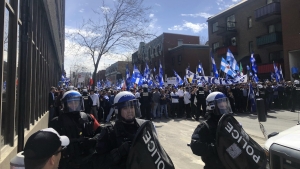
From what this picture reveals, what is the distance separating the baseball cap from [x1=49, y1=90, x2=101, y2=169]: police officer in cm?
127

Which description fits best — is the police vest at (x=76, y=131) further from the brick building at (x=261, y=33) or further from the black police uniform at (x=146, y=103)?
the brick building at (x=261, y=33)

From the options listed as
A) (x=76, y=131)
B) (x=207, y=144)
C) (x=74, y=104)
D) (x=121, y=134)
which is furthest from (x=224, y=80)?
(x=121, y=134)

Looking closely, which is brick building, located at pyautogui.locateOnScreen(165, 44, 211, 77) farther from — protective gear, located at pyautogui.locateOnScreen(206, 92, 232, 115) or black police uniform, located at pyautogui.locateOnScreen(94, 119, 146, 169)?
black police uniform, located at pyautogui.locateOnScreen(94, 119, 146, 169)

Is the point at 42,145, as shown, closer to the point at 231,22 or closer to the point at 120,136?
the point at 120,136

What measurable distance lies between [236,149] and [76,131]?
2.00 meters

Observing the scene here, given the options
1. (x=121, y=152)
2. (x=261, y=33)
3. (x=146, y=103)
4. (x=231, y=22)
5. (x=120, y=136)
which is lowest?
(x=146, y=103)

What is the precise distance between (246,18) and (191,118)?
23169 millimetres

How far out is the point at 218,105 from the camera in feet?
11.1

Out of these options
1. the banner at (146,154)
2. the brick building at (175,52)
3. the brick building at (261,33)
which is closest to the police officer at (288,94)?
the brick building at (261,33)

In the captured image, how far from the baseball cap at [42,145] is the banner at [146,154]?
0.69 meters

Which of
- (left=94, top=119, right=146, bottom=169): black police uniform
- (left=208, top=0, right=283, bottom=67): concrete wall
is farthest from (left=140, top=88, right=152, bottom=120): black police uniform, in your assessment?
(left=208, top=0, right=283, bottom=67): concrete wall

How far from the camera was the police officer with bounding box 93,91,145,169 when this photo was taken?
2.46 meters

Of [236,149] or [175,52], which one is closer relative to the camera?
[236,149]

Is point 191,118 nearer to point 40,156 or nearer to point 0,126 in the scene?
point 0,126
